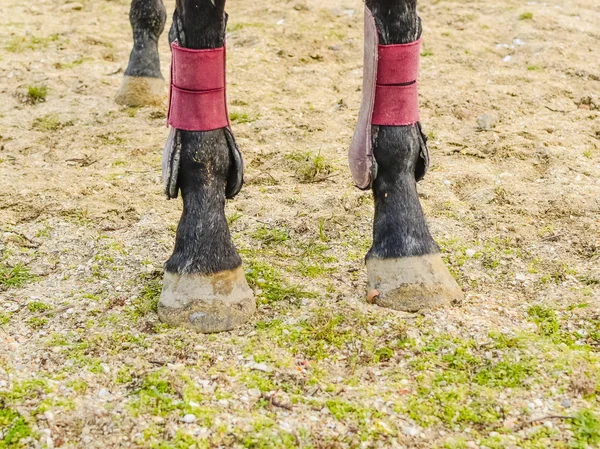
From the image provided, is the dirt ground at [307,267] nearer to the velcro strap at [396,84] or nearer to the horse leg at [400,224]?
the horse leg at [400,224]

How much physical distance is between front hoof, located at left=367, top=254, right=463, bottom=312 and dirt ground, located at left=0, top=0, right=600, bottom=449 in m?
0.05

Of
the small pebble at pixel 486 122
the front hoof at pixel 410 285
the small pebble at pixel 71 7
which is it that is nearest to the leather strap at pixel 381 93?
the front hoof at pixel 410 285

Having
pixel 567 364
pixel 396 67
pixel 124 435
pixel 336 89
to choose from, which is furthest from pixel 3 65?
pixel 567 364

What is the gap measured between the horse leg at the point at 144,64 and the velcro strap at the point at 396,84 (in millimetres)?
2325

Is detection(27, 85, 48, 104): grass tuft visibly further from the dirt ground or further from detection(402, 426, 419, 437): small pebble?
detection(402, 426, 419, 437): small pebble

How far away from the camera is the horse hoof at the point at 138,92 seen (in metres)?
4.18

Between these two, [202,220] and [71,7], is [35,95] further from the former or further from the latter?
Answer: [202,220]

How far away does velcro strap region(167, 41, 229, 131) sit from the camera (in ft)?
6.82

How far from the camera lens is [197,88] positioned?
6.86 feet

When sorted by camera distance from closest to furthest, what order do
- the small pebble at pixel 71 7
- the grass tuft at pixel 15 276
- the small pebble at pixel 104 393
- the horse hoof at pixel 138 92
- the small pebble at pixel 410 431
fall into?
the small pebble at pixel 410 431, the small pebble at pixel 104 393, the grass tuft at pixel 15 276, the horse hoof at pixel 138 92, the small pebble at pixel 71 7

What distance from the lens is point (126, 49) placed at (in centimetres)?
516

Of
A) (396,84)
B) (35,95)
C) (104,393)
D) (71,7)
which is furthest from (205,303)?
(71,7)

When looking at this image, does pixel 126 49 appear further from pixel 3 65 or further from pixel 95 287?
pixel 95 287

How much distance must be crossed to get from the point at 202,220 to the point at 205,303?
0.79 ft
